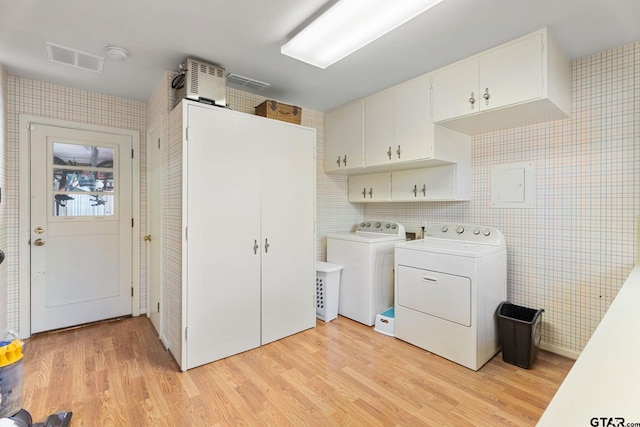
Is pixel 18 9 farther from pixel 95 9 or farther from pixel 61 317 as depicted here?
pixel 61 317

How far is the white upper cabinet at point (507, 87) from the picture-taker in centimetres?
204

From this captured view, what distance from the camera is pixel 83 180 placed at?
3.09m

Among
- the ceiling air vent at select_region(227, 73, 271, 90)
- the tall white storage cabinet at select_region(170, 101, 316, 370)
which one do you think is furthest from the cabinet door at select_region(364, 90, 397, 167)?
the ceiling air vent at select_region(227, 73, 271, 90)

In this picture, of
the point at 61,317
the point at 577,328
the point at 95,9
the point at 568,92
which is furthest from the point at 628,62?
the point at 61,317

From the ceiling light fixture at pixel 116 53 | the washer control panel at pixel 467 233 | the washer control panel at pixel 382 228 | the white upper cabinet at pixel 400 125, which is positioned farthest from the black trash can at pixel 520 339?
the ceiling light fixture at pixel 116 53

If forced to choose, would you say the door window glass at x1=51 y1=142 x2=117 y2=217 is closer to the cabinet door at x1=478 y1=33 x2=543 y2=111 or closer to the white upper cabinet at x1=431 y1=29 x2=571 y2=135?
the white upper cabinet at x1=431 y1=29 x2=571 y2=135

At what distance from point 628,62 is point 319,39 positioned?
227cm

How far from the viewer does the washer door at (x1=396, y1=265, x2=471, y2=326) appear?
2.32 m

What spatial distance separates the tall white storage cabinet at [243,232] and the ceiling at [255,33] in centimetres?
47

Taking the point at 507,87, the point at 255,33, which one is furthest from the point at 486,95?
the point at 255,33

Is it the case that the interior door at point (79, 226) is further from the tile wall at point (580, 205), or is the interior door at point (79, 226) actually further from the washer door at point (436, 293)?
the tile wall at point (580, 205)

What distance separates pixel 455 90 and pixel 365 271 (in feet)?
6.13

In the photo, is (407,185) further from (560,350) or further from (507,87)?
(560,350)

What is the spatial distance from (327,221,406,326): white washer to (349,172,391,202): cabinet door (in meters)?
0.38
